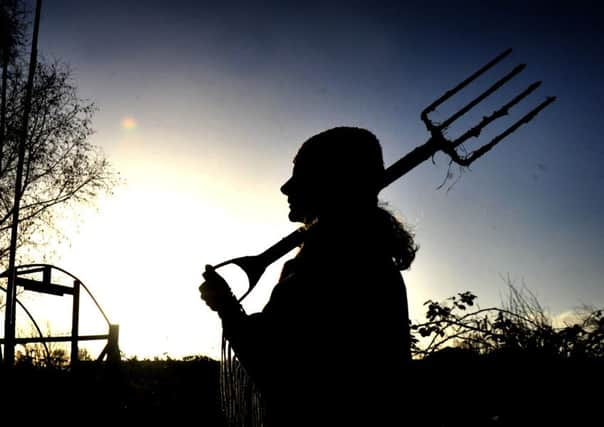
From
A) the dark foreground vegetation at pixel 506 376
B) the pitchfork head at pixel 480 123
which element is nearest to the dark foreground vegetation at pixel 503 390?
the dark foreground vegetation at pixel 506 376

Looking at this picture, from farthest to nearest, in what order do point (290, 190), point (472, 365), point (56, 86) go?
point (56, 86), point (472, 365), point (290, 190)

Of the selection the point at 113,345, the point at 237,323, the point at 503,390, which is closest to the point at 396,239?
the point at 237,323

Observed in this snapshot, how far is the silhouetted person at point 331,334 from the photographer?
6.08ft

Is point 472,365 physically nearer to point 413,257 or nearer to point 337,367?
point 413,257

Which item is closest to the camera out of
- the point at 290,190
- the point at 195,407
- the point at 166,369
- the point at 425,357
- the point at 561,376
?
the point at 290,190

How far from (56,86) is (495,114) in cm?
1833

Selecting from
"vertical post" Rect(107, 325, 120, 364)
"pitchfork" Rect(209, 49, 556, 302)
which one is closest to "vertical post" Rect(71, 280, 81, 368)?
"vertical post" Rect(107, 325, 120, 364)

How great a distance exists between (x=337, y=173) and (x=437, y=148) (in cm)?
92

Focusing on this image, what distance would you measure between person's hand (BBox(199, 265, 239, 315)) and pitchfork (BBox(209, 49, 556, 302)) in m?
0.15

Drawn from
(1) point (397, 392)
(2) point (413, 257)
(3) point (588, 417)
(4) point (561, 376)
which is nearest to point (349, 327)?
(1) point (397, 392)

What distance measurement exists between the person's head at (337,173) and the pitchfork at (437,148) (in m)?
0.12

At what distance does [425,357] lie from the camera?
18.1ft

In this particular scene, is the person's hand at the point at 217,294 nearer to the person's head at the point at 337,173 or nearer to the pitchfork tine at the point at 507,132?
the person's head at the point at 337,173

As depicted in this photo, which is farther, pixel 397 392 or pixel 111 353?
pixel 111 353
